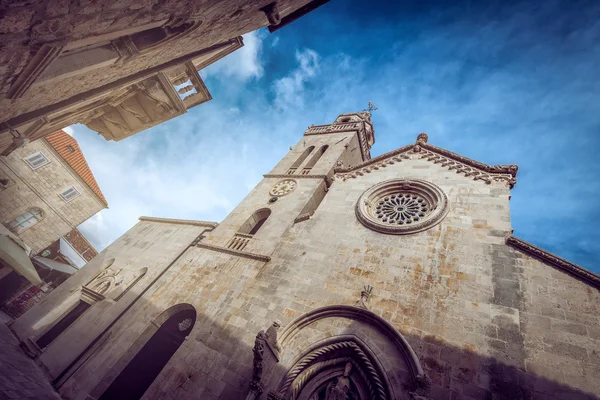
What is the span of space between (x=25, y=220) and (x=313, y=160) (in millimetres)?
20324

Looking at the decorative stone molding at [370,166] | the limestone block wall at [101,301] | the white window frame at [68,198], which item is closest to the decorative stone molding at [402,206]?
the decorative stone molding at [370,166]

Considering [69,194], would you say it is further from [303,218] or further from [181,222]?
[303,218]

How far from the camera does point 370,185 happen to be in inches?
504

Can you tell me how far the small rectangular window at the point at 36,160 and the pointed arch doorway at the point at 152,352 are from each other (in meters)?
17.1

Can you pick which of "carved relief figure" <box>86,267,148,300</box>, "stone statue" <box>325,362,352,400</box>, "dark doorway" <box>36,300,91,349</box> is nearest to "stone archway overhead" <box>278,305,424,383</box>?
"stone statue" <box>325,362,352,400</box>

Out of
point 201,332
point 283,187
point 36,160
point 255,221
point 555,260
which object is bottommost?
point 201,332

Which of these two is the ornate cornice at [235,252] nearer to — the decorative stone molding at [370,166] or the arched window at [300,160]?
the decorative stone molding at [370,166]

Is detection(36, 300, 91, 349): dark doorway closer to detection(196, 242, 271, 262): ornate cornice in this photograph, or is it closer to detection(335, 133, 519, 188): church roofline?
detection(196, 242, 271, 262): ornate cornice

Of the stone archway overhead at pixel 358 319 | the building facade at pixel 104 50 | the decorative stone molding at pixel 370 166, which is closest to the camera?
the building facade at pixel 104 50

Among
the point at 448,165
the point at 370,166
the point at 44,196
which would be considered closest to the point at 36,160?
the point at 44,196

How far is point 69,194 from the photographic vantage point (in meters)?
21.3

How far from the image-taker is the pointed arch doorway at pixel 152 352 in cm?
971

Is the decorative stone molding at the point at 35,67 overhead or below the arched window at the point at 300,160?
below

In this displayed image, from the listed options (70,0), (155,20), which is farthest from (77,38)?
(155,20)
